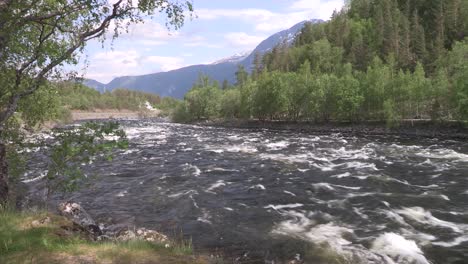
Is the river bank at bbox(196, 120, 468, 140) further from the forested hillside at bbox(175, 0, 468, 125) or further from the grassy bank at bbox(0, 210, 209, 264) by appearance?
the grassy bank at bbox(0, 210, 209, 264)

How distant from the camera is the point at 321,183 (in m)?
27.3

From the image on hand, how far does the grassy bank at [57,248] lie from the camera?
30.2 ft

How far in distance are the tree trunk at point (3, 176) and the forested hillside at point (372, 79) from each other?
6909 centimetres

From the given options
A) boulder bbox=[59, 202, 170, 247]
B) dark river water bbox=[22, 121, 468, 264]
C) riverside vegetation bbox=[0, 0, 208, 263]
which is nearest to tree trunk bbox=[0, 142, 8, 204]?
riverside vegetation bbox=[0, 0, 208, 263]

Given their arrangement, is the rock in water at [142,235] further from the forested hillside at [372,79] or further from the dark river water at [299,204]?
the forested hillside at [372,79]

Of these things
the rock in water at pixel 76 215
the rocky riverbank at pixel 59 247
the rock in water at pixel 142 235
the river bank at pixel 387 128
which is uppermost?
the rocky riverbank at pixel 59 247

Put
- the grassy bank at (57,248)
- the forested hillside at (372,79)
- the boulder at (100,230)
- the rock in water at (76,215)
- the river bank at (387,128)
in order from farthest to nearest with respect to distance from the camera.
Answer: the forested hillside at (372,79), the river bank at (387,128), the rock in water at (76,215), the boulder at (100,230), the grassy bank at (57,248)

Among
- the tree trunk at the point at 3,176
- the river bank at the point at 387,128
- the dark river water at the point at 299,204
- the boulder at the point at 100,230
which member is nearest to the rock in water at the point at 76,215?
the boulder at the point at 100,230

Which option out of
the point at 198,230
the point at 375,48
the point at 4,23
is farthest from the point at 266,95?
the point at 4,23

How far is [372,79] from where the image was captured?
90.9 metres

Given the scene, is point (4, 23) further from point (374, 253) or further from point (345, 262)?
point (374, 253)

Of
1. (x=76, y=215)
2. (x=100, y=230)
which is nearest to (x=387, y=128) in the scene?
(x=100, y=230)

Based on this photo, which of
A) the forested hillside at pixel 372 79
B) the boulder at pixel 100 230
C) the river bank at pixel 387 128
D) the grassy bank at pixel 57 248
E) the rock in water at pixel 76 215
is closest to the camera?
the grassy bank at pixel 57 248

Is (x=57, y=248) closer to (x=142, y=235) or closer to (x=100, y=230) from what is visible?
(x=142, y=235)
